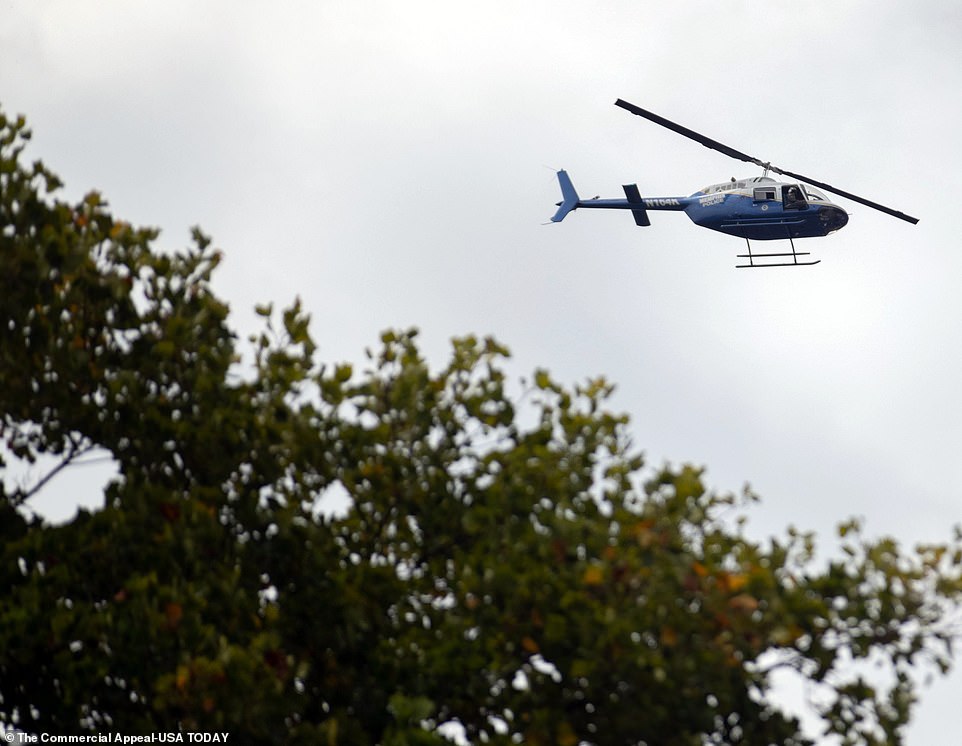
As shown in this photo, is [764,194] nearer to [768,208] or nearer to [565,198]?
[768,208]

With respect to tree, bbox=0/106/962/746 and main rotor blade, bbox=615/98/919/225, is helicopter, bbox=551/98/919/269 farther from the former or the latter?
tree, bbox=0/106/962/746

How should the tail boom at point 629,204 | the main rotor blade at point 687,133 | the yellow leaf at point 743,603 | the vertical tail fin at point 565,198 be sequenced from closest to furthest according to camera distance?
the yellow leaf at point 743,603, the main rotor blade at point 687,133, the tail boom at point 629,204, the vertical tail fin at point 565,198

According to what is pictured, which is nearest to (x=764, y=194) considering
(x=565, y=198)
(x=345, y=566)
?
(x=565, y=198)

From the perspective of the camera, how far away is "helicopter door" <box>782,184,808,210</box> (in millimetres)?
46250

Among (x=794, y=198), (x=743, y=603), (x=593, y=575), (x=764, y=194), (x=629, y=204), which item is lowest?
(x=743, y=603)

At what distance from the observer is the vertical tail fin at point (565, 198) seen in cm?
6009

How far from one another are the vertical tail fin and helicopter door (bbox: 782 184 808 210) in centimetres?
1424

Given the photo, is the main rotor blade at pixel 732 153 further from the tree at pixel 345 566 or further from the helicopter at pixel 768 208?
the tree at pixel 345 566

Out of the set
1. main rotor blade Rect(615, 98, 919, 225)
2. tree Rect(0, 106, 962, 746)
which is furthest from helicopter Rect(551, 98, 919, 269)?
tree Rect(0, 106, 962, 746)

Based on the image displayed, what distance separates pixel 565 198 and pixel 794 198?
17017 mm

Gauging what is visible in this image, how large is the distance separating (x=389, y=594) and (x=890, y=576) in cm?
672

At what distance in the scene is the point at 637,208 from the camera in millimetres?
54750

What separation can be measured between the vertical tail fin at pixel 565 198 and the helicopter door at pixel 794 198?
14.2 m

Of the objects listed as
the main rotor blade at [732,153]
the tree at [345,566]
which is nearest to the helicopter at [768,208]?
the main rotor blade at [732,153]
